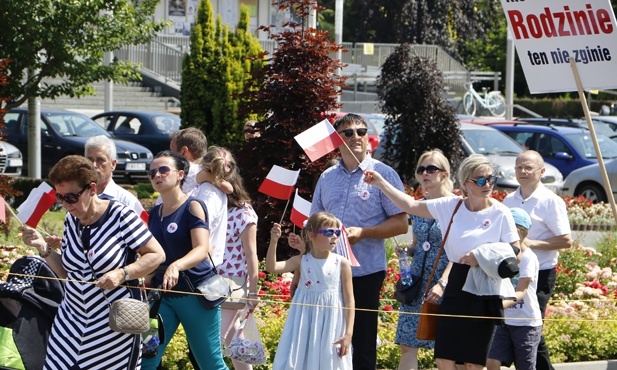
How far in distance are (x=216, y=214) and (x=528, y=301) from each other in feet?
6.96

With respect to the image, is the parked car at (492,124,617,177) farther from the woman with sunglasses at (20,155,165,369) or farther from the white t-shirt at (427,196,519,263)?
the woman with sunglasses at (20,155,165,369)

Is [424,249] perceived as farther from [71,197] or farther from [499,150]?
[499,150]

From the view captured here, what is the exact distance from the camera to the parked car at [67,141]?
2152 cm

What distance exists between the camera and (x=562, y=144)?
73.0ft

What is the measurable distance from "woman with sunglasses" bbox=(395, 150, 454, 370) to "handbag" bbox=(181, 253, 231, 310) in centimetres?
148

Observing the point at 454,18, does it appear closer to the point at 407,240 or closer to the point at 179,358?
the point at 407,240

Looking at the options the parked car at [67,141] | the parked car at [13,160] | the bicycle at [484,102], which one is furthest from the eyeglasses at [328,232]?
the bicycle at [484,102]

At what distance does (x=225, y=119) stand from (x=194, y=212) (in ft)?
35.8

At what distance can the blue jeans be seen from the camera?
6621 mm

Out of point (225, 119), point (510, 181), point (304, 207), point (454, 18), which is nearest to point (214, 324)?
point (304, 207)

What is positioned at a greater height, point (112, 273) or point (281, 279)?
point (112, 273)

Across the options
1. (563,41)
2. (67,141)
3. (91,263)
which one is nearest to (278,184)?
(563,41)

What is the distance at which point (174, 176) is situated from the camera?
21.5 ft

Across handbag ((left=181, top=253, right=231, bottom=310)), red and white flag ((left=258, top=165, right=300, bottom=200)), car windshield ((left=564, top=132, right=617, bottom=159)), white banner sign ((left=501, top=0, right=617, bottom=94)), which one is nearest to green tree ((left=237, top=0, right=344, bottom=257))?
red and white flag ((left=258, top=165, right=300, bottom=200))
